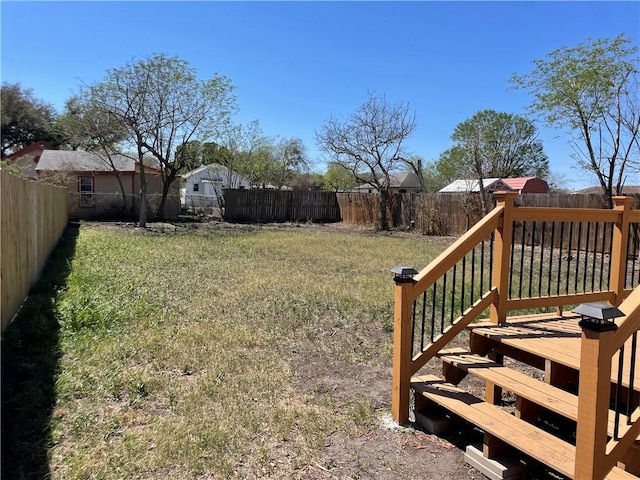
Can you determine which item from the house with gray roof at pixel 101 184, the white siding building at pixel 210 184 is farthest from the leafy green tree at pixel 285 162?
the house with gray roof at pixel 101 184

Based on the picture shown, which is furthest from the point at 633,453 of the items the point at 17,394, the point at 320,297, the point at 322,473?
the point at 320,297

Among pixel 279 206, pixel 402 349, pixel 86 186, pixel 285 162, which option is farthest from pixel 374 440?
pixel 285 162

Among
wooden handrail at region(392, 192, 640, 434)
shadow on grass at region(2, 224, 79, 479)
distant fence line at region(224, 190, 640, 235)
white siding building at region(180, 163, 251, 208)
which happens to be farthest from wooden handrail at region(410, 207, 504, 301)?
white siding building at region(180, 163, 251, 208)

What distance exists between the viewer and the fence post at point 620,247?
13.1 ft

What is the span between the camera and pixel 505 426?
2.37m

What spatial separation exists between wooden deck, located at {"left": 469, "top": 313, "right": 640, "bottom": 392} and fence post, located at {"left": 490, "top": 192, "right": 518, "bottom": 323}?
5.7 inches

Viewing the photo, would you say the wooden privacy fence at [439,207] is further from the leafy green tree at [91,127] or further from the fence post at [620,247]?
the leafy green tree at [91,127]

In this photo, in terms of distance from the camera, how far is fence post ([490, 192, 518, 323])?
3398mm

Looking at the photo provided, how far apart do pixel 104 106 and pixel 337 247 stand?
11556 millimetres

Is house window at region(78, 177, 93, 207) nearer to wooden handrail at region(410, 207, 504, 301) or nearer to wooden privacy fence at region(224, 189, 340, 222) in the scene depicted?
wooden privacy fence at region(224, 189, 340, 222)

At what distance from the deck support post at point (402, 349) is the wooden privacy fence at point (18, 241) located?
3.51 meters

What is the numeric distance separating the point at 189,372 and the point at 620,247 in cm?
398

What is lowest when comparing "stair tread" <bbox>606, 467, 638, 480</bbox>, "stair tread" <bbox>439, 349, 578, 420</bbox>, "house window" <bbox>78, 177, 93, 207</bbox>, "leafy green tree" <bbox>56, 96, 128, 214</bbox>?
"stair tread" <bbox>606, 467, 638, 480</bbox>

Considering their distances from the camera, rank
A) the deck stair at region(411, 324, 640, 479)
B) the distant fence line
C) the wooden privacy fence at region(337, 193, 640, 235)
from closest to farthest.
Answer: the deck stair at region(411, 324, 640, 479), the wooden privacy fence at region(337, 193, 640, 235), the distant fence line
